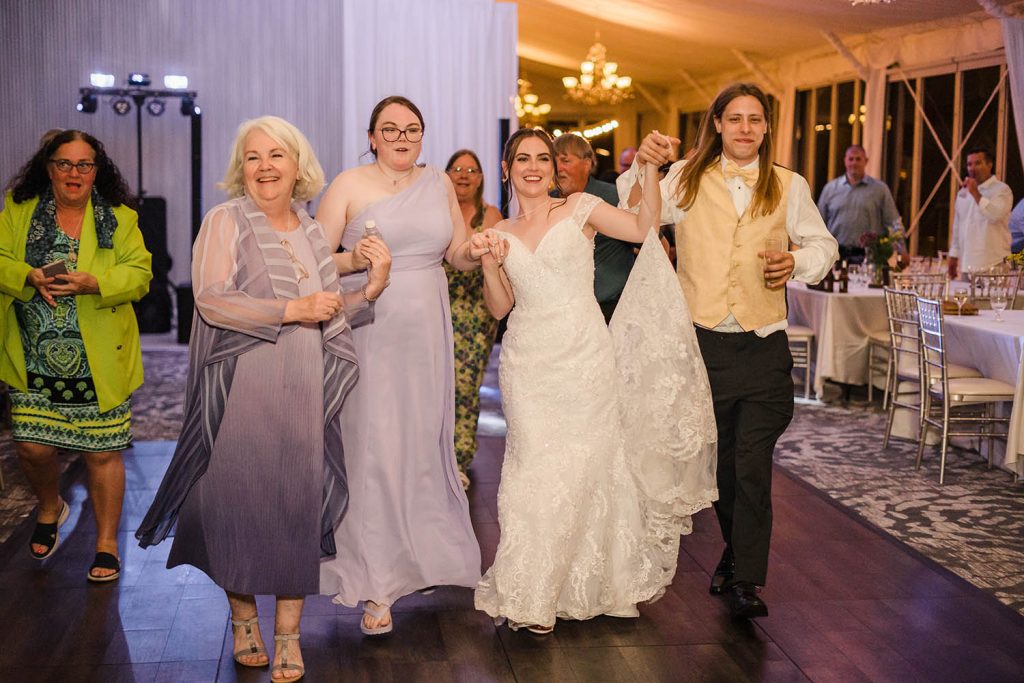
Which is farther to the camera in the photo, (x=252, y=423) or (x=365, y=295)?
(x=365, y=295)

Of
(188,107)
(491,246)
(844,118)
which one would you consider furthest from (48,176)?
(844,118)

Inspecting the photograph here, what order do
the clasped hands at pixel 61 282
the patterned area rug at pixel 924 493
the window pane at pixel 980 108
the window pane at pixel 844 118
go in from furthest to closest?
the window pane at pixel 844 118, the window pane at pixel 980 108, the patterned area rug at pixel 924 493, the clasped hands at pixel 61 282

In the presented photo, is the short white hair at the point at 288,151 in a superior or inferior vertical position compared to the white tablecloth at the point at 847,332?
superior

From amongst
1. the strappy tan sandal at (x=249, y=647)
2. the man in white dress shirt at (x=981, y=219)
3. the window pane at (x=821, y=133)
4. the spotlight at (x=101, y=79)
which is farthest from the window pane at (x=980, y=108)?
the strappy tan sandal at (x=249, y=647)

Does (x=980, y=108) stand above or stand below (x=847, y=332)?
above

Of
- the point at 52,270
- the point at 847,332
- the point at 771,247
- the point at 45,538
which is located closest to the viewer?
the point at 771,247

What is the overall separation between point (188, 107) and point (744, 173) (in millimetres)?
9858

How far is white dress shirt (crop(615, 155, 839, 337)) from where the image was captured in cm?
366

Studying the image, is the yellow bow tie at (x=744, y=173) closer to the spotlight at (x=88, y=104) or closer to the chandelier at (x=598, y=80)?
the spotlight at (x=88, y=104)

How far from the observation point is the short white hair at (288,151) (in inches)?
120

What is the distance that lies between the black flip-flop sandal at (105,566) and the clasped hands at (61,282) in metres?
0.96

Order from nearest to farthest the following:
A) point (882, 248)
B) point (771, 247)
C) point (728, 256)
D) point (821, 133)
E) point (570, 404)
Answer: point (771, 247)
point (570, 404)
point (728, 256)
point (882, 248)
point (821, 133)

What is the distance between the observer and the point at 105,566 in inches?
161

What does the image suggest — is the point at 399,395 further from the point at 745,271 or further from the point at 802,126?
the point at 802,126
